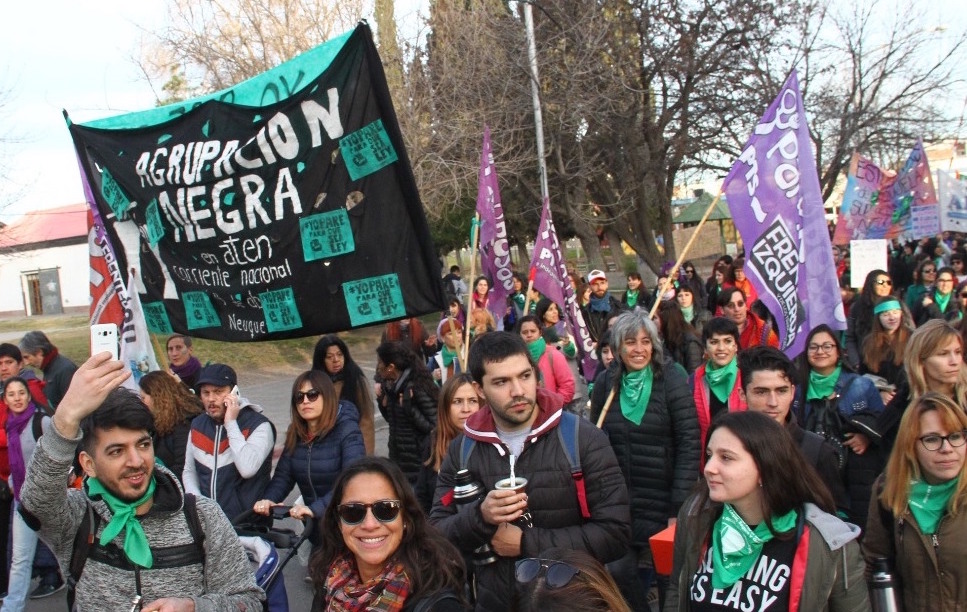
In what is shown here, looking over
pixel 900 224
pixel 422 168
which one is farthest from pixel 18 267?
pixel 900 224

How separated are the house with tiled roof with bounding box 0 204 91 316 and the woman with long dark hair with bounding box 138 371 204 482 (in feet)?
136

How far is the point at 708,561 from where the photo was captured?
2.90 m

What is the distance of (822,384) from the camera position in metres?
4.98

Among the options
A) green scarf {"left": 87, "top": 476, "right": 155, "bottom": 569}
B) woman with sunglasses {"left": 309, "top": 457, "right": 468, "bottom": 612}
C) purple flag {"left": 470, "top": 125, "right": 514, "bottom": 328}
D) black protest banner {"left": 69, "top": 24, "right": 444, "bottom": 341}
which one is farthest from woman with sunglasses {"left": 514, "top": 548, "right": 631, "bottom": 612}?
purple flag {"left": 470, "top": 125, "right": 514, "bottom": 328}

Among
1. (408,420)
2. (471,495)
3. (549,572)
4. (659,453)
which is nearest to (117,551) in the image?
(471,495)

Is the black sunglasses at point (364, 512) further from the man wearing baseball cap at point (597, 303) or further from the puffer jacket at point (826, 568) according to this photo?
the man wearing baseball cap at point (597, 303)

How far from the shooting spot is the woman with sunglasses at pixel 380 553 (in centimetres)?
270

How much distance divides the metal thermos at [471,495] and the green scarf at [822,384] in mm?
2581

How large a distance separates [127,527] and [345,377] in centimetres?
404

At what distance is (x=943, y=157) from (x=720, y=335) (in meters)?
88.7

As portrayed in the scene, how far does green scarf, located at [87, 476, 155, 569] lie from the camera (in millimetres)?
2834

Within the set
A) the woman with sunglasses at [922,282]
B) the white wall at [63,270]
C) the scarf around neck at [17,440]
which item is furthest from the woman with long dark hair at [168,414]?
the white wall at [63,270]

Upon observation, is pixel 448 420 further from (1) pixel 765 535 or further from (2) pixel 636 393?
(1) pixel 765 535

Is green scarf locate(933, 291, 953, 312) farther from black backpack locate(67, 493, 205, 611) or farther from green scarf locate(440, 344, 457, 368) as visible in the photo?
black backpack locate(67, 493, 205, 611)
